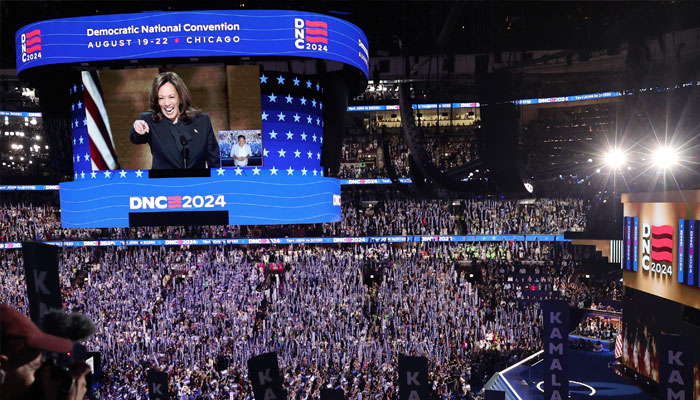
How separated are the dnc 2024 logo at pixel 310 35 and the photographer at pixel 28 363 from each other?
11.2 metres

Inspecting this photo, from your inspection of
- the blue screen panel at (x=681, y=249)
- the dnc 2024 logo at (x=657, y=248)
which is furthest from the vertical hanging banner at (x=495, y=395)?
the dnc 2024 logo at (x=657, y=248)

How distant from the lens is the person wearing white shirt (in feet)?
41.9

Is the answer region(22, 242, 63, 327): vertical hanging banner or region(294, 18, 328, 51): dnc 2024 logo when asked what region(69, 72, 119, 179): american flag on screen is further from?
region(22, 242, 63, 327): vertical hanging banner

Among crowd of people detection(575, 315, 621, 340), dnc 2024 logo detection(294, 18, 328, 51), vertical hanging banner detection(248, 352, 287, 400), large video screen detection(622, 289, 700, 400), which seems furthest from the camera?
crowd of people detection(575, 315, 621, 340)

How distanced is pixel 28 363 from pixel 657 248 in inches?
480

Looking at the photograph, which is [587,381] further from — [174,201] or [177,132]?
[177,132]

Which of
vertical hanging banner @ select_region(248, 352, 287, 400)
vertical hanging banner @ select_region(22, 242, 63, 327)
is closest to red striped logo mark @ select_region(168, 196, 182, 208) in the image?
vertical hanging banner @ select_region(248, 352, 287, 400)

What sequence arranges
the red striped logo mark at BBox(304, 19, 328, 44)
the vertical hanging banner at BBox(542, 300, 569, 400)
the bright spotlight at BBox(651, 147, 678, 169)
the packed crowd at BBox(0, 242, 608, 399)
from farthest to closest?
the packed crowd at BBox(0, 242, 608, 399)
the red striped logo mark at BBox(304, 19, 328, 44)
the bright spotlight at BBox(651, 147, 678, 169)
the vertical hanging banner at BBox(542, 300, 569, 400)

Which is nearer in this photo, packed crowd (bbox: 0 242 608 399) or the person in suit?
the person in suit

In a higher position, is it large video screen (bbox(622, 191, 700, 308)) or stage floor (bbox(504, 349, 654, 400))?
large video screen (bbox(622, 191, 700, 308))

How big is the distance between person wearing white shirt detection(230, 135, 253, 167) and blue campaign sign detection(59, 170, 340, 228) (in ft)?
1.16

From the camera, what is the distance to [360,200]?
2698cm

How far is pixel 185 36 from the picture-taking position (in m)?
12.1

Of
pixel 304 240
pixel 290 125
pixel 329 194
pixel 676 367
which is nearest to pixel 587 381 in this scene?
pixel 676 367
